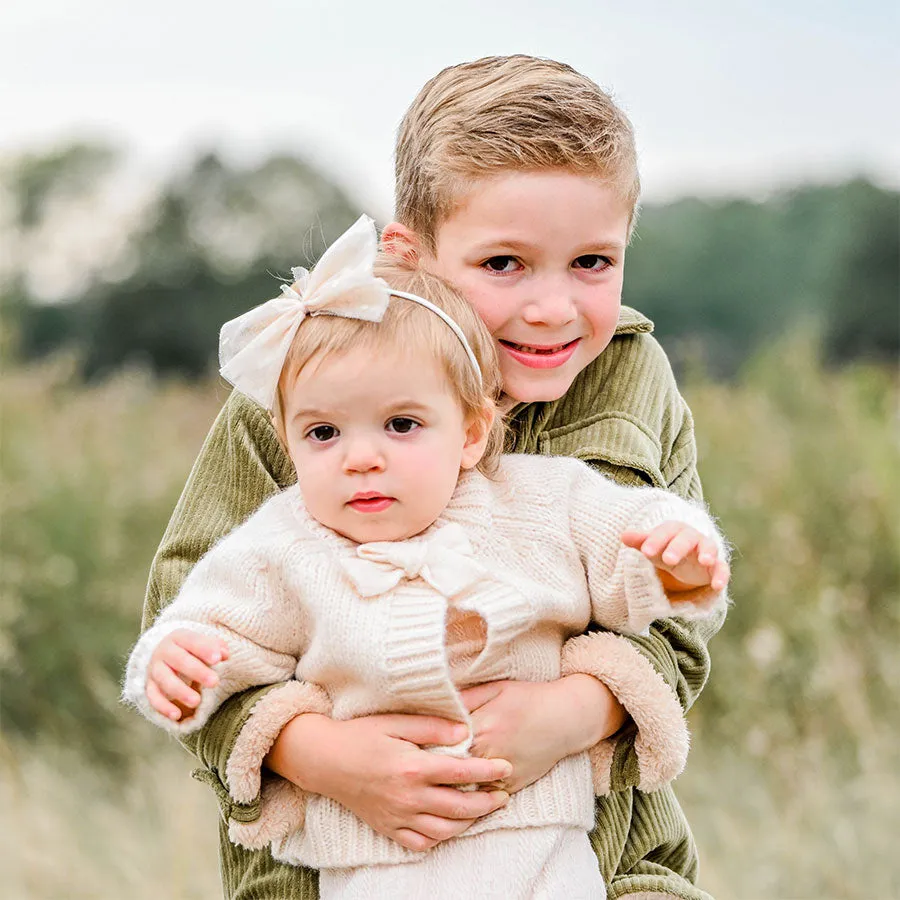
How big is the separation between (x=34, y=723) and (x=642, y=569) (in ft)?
15.7

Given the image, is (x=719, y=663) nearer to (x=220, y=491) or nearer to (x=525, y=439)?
(x=525, y=439)

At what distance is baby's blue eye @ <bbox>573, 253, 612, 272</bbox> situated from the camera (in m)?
2.35

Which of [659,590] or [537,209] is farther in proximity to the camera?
[537,209]

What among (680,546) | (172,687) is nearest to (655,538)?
(680,546)

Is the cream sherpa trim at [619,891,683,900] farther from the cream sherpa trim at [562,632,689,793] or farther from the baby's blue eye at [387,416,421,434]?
the baby's blue eye at [387,416,421,434]

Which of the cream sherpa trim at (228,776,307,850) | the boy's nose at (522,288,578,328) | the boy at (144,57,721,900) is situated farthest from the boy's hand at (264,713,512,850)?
the boy's nose at (522,288,578,328)

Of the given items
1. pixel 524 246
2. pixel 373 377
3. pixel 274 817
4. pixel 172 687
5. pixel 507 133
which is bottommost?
pixel 274 817

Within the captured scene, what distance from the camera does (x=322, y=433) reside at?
85.4 inches

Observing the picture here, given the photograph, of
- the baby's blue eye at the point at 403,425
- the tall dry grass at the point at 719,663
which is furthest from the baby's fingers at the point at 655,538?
the tall dry grass at the point at 719,663

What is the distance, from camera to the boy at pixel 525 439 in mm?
2143

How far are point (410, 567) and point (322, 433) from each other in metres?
0.25

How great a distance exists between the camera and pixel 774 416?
7.32 meters

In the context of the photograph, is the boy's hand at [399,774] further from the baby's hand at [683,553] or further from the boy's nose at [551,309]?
the boy's nose at [551,309]

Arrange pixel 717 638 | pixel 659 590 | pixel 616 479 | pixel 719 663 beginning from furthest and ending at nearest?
pixel 717 638, pixel 719 663, pixel 616 479, pixel 659 590
